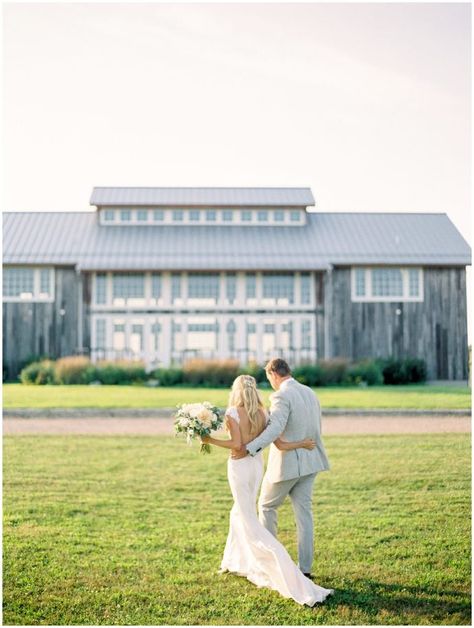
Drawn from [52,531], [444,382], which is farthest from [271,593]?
[444,382]

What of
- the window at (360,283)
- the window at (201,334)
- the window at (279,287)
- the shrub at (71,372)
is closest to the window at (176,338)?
the window at (201,334)

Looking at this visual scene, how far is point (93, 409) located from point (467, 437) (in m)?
7.79

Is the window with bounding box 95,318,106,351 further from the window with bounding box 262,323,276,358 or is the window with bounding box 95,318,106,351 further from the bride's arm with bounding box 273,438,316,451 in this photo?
the bride's arm with bounding box 273,438,316,451

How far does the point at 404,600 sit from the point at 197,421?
2.42 m

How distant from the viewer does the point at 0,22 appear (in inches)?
348

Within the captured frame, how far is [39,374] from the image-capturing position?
87.8 ft

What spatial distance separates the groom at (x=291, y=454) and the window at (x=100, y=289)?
24.4m

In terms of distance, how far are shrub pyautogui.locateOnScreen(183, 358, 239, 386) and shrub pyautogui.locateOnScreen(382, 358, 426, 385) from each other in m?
6.12

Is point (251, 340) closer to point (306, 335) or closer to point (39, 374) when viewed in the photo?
point (306, 335)

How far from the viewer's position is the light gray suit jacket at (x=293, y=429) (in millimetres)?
7164

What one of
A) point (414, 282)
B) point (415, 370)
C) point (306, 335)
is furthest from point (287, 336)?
point (414, 282)

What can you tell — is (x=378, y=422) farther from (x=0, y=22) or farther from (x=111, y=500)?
(x=0, y=22)

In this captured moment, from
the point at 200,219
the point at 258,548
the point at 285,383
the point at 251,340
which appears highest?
the point at 200,219

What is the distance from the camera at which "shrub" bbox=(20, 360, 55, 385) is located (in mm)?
26594
